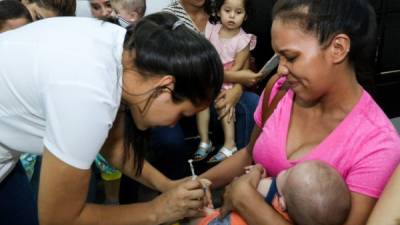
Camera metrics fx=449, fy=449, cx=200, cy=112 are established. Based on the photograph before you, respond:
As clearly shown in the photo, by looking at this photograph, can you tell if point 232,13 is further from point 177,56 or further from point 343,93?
point 177,56

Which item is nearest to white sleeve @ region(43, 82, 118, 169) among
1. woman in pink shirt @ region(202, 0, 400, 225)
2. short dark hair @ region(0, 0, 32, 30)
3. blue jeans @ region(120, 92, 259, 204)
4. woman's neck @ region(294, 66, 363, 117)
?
woman in pink shirt @ region(202, 0, 400, 225)

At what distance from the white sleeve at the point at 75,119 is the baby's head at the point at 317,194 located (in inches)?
21.9

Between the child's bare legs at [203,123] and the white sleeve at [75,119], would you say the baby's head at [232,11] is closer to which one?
the child's bare legs at [203,123]

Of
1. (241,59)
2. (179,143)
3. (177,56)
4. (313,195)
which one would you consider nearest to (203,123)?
(179,143)

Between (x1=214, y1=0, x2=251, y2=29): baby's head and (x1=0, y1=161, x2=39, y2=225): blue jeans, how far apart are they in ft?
4.85

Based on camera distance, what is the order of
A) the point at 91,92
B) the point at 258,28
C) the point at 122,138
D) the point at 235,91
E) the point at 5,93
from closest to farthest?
the point at 91,92 < the point at 5,93 < the point at 122,138 < the point at 235,91 < the point at 258,28

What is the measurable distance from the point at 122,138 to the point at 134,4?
4.26 ft

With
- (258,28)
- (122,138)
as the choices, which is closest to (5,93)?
(122,138)

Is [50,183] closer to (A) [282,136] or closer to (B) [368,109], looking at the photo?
(A) [282,136]

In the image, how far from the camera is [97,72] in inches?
42.2

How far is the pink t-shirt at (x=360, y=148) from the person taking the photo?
1.19 m

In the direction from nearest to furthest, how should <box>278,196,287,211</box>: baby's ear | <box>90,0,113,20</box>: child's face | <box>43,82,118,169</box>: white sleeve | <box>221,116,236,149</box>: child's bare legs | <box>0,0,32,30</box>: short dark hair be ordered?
<box>43,82,118,169</box>: white sleeve < <box>278,196,287,211</box>: baby's ear < <box>0,0,32,30</box>: short dark hair < <box>221,116,236,149</box>: child's bare legs < <box>90,0,113,20</box>: child's face

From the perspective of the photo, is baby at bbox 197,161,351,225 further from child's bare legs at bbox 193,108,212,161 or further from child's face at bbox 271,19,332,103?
child's bare legs at bbox 193,108,212,161

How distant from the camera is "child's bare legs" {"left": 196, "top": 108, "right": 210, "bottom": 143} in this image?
7.91 feet
